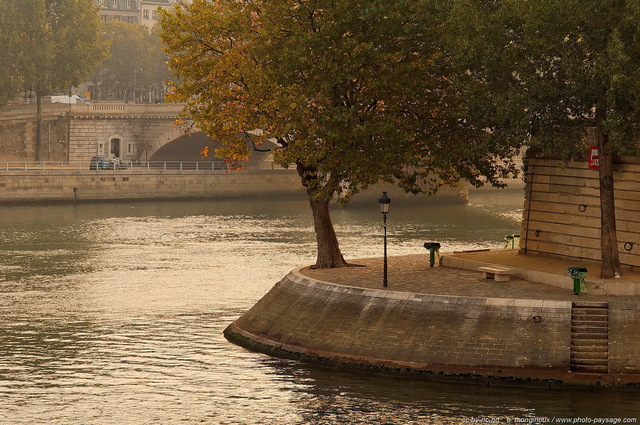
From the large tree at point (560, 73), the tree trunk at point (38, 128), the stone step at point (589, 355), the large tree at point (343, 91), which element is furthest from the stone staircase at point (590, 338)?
the tree trunk at point (38, 128)

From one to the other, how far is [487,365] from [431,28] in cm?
1418

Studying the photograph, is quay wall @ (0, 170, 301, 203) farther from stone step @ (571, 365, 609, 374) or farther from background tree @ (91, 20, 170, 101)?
stone step @ (571, 365, 609, 374)

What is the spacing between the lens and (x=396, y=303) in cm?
4262

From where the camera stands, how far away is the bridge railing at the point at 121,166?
11800 centimetres

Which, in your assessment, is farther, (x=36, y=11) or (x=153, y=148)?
(x=153, y=148)

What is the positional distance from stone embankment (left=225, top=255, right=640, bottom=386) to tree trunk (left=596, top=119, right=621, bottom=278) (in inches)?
74.0

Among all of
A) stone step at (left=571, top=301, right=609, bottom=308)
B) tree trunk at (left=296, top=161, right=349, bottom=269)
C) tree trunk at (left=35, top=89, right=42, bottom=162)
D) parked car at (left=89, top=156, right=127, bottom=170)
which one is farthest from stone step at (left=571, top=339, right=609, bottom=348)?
tree trunk at (left=35, top=89, right=42, bottom=162)

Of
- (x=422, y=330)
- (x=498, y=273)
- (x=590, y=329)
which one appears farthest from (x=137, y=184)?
(x=590, y=329)

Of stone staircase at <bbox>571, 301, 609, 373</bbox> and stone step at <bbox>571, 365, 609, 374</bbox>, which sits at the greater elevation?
stone staircase at <bbox>571, 301, 609, 373</bbox>

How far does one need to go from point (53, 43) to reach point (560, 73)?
298 feet

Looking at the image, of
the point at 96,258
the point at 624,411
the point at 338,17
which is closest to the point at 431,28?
the point at 338,17

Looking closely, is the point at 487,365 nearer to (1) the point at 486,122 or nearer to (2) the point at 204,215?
(1) the point at 486,122

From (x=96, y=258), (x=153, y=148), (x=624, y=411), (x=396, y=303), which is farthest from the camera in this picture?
(x=153, y=148)

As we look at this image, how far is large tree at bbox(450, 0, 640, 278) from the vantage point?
4103cm
